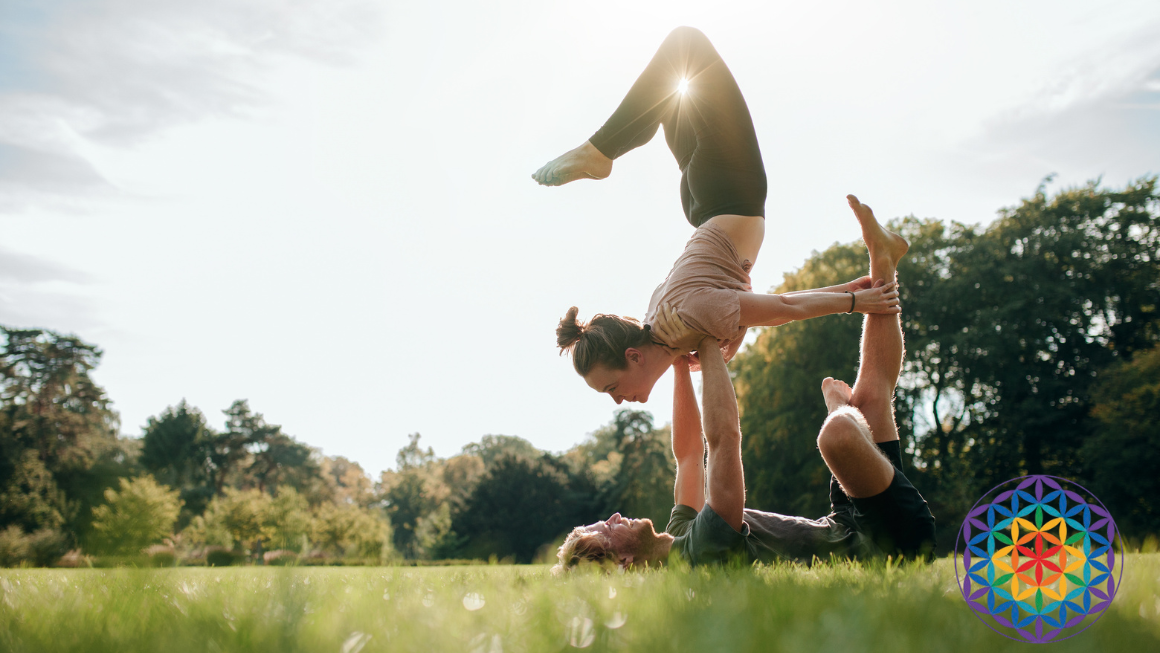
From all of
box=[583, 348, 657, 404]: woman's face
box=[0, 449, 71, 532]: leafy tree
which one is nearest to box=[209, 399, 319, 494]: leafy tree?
box=[0, 449, 71, 532]: leafy tree

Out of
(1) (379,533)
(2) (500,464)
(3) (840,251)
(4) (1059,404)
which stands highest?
(3) (840,251)

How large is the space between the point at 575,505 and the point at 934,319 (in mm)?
22788

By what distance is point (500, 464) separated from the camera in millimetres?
38969

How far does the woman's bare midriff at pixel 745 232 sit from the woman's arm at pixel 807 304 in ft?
1.39

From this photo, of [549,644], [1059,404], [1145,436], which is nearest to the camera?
[549,644]

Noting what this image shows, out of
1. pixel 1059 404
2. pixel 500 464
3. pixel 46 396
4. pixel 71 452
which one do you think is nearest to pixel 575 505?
pixel 500 464

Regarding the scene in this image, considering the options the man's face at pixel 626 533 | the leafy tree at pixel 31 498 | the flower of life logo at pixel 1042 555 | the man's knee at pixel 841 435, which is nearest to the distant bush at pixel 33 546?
the leafy tree at pixel 31 498

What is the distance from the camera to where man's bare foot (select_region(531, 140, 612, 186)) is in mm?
3545

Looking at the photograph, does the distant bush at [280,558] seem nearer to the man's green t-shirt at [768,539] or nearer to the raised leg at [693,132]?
the man's green t-shirt at [768,539]

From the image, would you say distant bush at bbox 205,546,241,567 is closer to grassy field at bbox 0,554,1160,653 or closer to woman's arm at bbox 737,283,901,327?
grassy field at bbox 0,554,1160,653

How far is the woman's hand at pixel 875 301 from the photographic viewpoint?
3.62 meters

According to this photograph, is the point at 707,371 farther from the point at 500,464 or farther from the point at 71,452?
the point at 71,452

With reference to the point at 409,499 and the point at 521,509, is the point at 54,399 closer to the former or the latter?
the point at 409,499

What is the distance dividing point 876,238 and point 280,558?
3.63 meters
